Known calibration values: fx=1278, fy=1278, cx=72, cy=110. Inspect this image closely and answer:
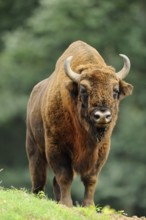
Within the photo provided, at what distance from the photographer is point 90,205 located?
51.3ft

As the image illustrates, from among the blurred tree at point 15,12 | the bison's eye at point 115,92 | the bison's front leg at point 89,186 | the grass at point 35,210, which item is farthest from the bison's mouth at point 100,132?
the blurred tree at point 15,12

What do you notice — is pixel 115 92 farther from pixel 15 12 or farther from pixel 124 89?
pixel 15 12

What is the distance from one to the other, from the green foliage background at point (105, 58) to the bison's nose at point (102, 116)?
19.6 m

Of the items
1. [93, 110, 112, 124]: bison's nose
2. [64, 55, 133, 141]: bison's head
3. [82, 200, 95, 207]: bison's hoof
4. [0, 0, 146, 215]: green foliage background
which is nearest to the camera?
[93, 110, 112, 124]: bison's nose

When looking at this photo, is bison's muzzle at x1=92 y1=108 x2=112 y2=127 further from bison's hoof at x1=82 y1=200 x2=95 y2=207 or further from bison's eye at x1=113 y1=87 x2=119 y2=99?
bison's hoof at x1=82 y1=200 x2=95 y2=207

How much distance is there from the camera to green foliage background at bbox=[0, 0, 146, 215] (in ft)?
118

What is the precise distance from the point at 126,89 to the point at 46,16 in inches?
860

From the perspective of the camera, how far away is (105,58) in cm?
3700

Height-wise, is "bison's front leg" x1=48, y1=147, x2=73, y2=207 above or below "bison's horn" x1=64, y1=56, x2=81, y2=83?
below

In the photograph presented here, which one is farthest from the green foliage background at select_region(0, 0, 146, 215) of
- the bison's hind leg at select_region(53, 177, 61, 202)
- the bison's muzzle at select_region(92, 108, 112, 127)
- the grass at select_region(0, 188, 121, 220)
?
the grass at select_region(0, 188, 121, 220)

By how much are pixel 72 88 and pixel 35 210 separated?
2.45 metres

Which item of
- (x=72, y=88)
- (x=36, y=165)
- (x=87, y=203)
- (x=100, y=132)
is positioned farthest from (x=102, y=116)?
(x=36, y=165)

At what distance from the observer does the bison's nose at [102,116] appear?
48.7ft

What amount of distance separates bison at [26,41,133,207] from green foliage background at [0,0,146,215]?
60.6ft
